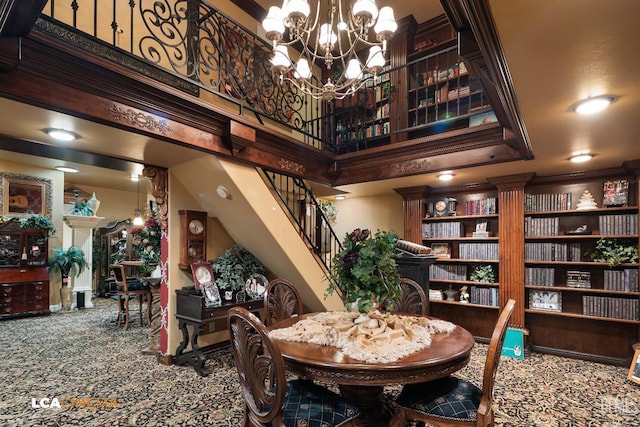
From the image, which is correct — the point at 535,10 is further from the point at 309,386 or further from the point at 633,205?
the point at 633,205

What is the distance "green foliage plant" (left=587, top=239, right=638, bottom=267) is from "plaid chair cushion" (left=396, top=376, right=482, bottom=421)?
2.96 meters

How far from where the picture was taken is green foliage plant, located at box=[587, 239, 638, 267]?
141 inches

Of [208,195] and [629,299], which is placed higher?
[208,195]

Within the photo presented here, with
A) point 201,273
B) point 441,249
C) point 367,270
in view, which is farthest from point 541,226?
point 201,273

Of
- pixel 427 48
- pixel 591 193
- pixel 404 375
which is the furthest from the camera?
pixel 427 48

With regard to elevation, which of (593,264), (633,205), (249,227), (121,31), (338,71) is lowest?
(593,264)

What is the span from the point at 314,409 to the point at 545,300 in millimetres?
3686

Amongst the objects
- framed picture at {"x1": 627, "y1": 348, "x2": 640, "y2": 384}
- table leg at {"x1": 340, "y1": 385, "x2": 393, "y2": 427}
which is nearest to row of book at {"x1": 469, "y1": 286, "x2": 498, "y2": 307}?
framed picture at {"x1": 627, "y1": 348, "x2": 640, "y2": 384}

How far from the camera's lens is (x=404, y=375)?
1.58m

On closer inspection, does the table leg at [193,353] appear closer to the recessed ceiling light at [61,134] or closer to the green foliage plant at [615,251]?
the recessed ceiling light at [61,134]

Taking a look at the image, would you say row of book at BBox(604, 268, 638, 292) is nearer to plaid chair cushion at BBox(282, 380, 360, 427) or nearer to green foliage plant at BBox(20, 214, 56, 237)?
plaid chair cushion at BBox(282, 380, 360, 427)

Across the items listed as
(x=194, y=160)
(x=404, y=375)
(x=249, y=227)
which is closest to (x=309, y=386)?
(x=404, y=375)

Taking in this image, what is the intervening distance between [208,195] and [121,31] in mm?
1900

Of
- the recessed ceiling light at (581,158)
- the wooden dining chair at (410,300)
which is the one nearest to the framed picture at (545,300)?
the recessed ceiling light at (581,158)
